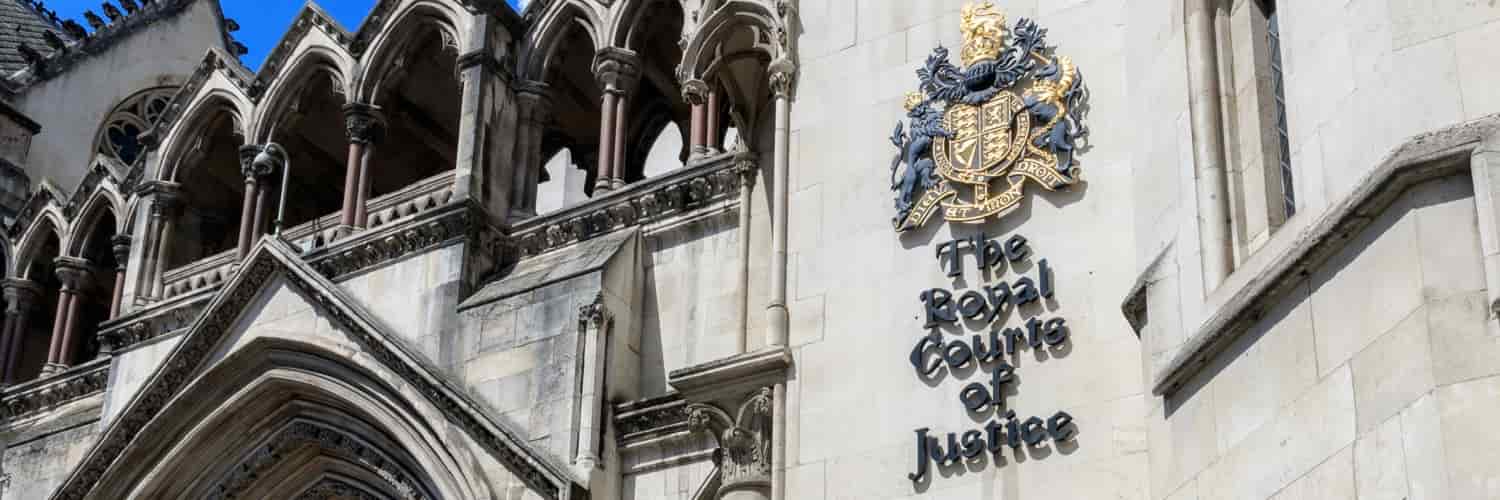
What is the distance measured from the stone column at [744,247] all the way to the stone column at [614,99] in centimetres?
238

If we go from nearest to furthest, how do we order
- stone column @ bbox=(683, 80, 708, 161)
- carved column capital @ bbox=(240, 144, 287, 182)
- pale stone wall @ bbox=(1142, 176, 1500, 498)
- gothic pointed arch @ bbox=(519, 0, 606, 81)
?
pale stone wall @ bbox=(1142, 176, 1500, 498) < stone column @ bbox=(683, 80, 708, 161) < gothic pointed arch @ bbox=(519, 0, 606, 81) < carved column capital @ bbox=(240, 144, 287, 182)

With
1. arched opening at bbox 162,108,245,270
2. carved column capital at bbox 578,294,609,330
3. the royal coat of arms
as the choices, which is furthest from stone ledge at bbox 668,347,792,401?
arched opening at bbox 162,108,245,270

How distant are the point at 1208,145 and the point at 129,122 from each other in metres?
22.9

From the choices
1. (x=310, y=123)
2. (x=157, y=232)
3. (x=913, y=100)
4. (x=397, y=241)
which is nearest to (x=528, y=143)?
(x=397, y=241)

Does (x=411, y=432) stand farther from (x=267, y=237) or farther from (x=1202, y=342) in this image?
(x=1202, y=342)

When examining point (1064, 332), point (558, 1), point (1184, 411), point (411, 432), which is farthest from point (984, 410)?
point (558, 1)

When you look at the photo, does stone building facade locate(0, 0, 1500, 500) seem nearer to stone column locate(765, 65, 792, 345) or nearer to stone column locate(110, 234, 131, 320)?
stone column locate(765, 65, 792, 345)

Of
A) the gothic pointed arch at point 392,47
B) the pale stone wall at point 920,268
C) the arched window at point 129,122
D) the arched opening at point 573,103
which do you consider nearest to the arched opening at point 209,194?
the gothic pointed arch at point 392,47

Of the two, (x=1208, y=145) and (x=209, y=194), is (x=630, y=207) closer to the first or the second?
(x=209, y=194)

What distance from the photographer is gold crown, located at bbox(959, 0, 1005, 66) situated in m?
16.0

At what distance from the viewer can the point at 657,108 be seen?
24.2 meters

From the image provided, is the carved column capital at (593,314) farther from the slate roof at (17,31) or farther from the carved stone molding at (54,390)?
the slate roof at (17,31)

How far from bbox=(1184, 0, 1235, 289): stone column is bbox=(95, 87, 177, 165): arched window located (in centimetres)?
2153

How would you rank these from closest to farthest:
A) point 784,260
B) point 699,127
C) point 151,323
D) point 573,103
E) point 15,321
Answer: point 784,260 < point 699,127 < point 151,323 < point 573,103 < point 15,321
